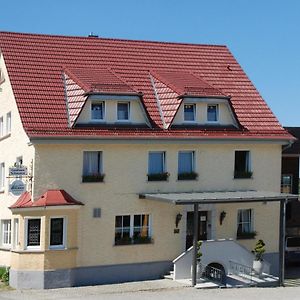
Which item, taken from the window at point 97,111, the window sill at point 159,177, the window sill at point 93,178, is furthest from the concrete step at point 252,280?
the window at point 97,111

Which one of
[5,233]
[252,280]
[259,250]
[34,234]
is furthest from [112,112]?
[252,280]

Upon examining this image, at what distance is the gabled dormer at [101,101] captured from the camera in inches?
1234

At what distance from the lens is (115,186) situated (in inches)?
1252

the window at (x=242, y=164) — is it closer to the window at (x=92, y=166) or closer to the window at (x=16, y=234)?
the window at (x=92, y=166)

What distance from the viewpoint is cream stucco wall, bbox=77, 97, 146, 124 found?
1240 inches

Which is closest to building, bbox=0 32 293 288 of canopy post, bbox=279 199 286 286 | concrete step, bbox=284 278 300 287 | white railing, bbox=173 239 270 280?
white railing, bbox=173 239 270 280

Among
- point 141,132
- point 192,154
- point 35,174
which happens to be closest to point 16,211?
point 35,174

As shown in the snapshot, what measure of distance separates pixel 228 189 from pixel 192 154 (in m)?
2.44

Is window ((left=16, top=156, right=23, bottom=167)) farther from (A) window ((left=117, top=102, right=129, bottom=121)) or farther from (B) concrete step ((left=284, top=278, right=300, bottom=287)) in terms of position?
(B) concrete step ((left=284, top=278, right=300, bottom=287))

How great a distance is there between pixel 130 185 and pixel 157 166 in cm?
166

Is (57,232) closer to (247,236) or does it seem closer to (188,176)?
(188,176)

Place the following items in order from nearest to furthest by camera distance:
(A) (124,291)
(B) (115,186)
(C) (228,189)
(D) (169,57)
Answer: (A) (124,291) → (B) (115,186) → (C) (228,189) → (D) (169,57)

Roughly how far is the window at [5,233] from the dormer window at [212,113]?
10.2 m

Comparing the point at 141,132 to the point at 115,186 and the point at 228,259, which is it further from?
the point at 228,259
